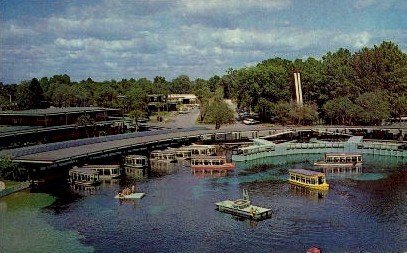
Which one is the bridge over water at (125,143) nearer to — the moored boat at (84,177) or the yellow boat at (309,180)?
the moored boat at (84,177)

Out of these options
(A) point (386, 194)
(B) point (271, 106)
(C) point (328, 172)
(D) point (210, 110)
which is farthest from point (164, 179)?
(B) point (271, 106)

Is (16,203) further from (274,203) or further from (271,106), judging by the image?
(271,106)

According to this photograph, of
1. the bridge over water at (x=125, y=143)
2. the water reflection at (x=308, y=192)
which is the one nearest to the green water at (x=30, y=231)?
the bridge over water at (x=125, y=143)

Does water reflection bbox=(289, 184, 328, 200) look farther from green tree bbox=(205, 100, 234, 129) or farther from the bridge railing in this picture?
green tree bbox=(205, 100, 234, 129)

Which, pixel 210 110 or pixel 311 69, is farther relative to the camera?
pixel 311 69

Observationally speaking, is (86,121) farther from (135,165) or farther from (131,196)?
(131,196)
